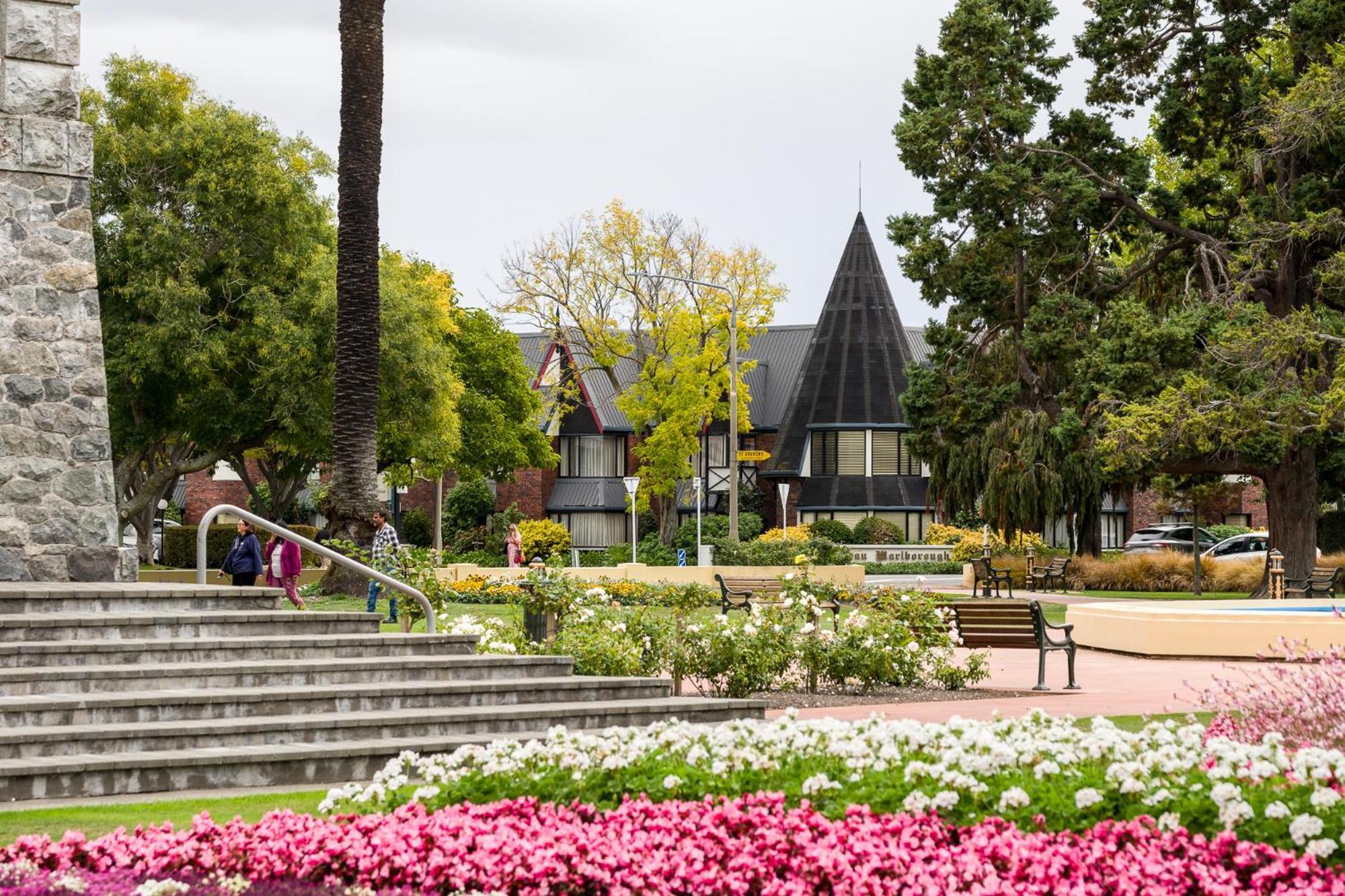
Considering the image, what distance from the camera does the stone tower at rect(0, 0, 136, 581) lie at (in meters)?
14.2

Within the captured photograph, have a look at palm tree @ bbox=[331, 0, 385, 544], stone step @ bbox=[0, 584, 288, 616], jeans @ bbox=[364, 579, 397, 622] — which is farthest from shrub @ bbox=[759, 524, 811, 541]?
stone step @ bbox=[0, 584, 288, 616]

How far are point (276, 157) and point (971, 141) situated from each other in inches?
609

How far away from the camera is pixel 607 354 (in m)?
60.2

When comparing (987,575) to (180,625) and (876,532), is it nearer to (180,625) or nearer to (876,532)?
(876,532)

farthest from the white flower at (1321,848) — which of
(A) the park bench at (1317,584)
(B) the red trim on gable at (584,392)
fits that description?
(B) the red trim on gable at (584,392)

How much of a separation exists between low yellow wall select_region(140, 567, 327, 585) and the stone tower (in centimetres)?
1449

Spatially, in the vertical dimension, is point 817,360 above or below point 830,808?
above

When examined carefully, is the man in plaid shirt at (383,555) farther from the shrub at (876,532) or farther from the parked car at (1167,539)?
the shrub at (876,532)

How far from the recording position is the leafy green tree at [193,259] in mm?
34125

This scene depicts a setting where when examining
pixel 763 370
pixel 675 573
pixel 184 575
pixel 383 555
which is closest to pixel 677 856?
pixel 383 555

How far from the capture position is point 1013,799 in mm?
6898

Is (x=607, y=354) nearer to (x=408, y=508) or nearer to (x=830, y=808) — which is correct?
(x=408, y=508)

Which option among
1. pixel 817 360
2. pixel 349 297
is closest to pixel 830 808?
pixel 349 297

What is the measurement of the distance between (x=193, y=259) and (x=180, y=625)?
2347cm
